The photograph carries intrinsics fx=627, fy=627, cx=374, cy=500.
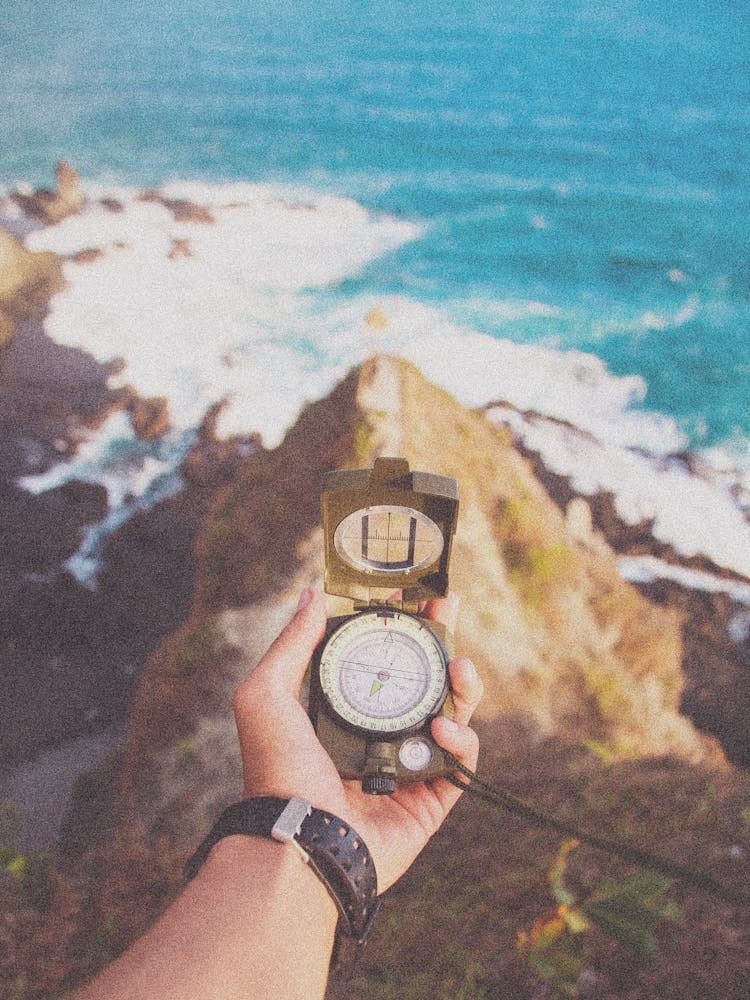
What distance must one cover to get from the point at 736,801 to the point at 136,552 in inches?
411

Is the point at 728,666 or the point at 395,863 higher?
the point at 395,863

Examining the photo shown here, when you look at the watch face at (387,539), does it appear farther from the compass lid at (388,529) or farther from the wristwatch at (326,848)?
the wristwatch at (326,848)

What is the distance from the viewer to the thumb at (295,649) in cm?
224

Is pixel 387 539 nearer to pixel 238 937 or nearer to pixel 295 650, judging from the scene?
pixel 295 650

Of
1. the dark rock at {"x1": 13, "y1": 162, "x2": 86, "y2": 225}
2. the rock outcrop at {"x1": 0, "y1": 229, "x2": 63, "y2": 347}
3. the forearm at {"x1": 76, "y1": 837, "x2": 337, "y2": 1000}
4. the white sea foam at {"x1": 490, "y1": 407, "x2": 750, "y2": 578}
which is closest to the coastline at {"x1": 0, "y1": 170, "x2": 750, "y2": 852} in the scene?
the white sea foam at {"x1": 490, "y1": 407, "x2": 750, "y2": 578}

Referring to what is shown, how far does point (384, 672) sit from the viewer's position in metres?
2.33

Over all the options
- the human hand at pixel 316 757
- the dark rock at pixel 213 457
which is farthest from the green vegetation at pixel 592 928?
the dark rock at pixel 213 457

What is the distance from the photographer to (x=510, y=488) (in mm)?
7496

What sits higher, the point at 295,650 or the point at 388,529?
the point at 388,529

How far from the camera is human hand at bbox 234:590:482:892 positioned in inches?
81.6

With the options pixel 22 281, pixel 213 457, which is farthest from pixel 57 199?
pixel 213 457

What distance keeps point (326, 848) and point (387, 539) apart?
42.2 inches

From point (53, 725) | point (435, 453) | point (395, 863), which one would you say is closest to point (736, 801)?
point (395, 863)

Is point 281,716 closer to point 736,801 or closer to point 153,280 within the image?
point 736,801
